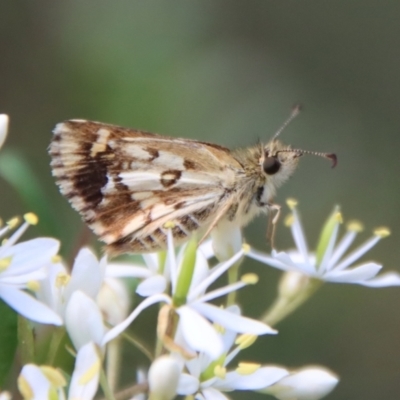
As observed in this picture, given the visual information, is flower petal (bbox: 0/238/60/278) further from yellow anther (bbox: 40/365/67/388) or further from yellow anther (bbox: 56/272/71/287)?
yellow anther (bbox: 40/365/67/388)

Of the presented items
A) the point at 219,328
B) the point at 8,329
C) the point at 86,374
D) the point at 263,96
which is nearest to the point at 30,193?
the point at 8,329

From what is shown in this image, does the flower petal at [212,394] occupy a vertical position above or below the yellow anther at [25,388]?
above

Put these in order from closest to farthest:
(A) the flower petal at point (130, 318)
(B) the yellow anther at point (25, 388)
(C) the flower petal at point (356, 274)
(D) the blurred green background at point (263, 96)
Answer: (B) the yellow anther at point (25, 388), (A) the flower petal at point (130, 318), (C) the flower petal at point (356, 274), (D) the blurred green background at point (263, 96)

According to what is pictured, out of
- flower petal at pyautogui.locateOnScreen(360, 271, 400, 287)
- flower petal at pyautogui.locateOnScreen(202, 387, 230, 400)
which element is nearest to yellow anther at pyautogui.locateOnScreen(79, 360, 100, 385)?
flower petal at pyautogui.locateOnScreen(202, 387, 230, 400)

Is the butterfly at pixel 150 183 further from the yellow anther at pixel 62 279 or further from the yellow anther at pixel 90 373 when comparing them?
the yellow anther at pixel 90 373

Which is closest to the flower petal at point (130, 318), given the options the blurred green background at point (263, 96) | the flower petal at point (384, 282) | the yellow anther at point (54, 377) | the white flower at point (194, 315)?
the white flower at point (194, 315)

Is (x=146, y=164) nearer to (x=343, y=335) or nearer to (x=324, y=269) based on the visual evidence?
(x=324, y=269)

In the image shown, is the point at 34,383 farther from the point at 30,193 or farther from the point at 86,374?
the point at 30,193
